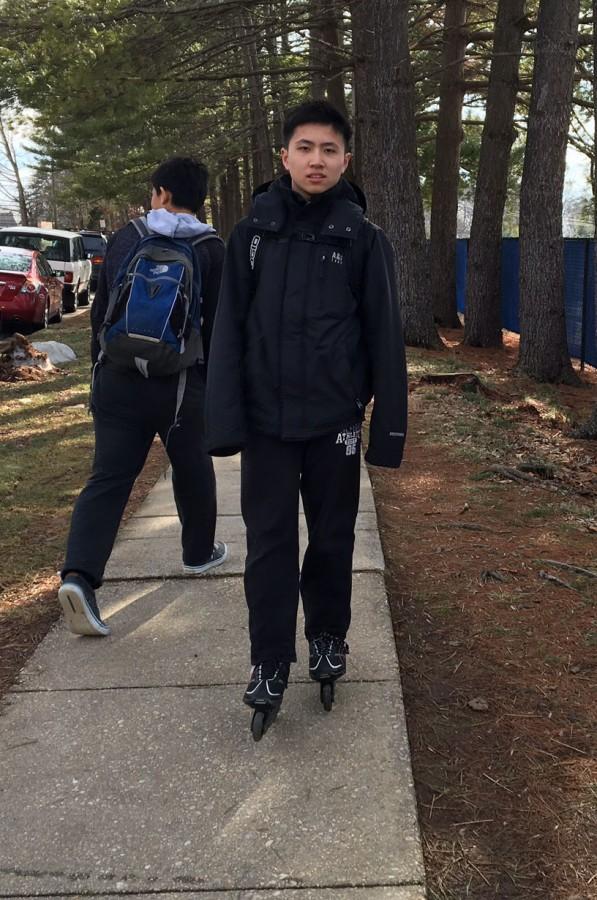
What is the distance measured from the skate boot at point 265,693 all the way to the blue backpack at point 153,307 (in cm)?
126

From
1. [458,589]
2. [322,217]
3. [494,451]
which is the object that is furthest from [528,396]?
[322,217]

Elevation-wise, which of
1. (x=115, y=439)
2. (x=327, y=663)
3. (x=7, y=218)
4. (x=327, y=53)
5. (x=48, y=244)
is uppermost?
(x=7, y=218)

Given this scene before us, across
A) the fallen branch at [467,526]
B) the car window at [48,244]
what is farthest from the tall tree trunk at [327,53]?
the fallen branch at [467,526]

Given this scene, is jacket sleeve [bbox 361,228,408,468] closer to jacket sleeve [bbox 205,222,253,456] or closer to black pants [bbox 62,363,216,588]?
jacket sleeve [bbox 205,222,253,456]

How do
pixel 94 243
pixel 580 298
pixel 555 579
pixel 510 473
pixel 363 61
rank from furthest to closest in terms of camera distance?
pixel 94 243, pixel 363 61, pixel 580 298, pixel 510 473, pixel 555 579

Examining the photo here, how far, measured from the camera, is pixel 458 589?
417 cm

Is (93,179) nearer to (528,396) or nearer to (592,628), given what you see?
(528,396)

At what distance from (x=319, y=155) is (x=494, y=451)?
4.50 meters

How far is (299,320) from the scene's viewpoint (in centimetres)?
278

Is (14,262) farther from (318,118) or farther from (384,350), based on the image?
(384,350)

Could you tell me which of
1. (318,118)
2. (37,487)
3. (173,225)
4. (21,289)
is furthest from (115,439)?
(21,289)

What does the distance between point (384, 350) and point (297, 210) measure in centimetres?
52

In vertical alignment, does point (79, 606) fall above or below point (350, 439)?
below

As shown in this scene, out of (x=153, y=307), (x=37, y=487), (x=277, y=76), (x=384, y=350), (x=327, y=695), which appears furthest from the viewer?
(x=277, y=76)
